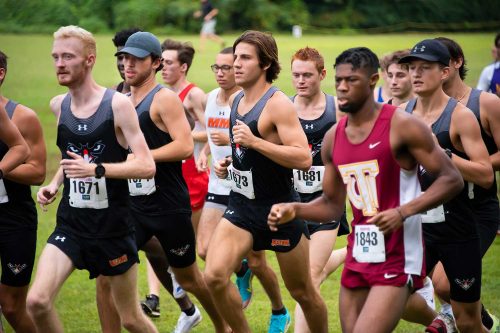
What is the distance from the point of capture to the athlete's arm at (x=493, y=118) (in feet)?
24.8

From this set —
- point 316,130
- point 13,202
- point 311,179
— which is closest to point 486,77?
point 316,130

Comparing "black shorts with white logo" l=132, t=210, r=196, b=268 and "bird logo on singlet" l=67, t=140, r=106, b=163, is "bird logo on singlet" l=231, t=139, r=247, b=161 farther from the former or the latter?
"bird logo on singlet" l=67, t=140, r=106, b=163

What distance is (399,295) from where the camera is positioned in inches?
234

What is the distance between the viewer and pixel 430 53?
23.6 feet

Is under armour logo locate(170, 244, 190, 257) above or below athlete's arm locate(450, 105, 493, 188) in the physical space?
below

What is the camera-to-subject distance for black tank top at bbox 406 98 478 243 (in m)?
7.35

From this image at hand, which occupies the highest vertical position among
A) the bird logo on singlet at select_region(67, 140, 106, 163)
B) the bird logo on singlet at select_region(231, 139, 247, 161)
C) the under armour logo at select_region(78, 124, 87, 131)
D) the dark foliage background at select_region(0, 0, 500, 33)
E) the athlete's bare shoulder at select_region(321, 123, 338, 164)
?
the under armour logo at select_region(78, 124, 87, 131)

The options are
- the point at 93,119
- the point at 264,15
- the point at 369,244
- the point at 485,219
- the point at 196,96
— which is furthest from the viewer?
the point at 264,15

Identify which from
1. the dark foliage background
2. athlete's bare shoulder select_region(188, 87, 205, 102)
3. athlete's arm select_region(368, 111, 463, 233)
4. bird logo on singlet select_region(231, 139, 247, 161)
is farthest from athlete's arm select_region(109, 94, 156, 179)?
the dark foliage background

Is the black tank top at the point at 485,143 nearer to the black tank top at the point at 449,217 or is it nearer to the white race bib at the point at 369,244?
the black tank top at the point at 449,217

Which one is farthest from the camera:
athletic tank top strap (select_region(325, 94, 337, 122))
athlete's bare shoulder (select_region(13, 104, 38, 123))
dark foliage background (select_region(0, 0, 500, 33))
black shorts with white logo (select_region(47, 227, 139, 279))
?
dark foliage background (select_region(0, 0, 500, 33))

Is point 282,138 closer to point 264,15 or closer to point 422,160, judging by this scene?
point 422,160

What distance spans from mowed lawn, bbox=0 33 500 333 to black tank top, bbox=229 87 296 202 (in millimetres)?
1977

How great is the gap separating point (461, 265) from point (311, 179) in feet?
6.11
